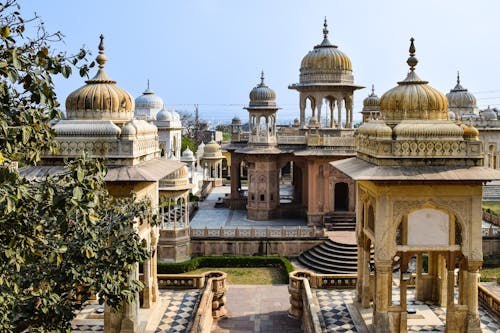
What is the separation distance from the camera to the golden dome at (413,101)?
12953 millimetres

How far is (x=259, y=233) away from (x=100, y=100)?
46.3ft

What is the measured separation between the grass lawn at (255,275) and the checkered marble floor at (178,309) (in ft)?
18.8

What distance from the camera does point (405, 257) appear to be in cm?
1365

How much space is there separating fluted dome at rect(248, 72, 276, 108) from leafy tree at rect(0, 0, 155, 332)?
25036mm

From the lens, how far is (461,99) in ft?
145

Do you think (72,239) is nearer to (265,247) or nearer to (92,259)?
(92,259)

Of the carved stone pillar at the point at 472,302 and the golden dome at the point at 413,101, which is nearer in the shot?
the carved stone pillar at the point at 472,302

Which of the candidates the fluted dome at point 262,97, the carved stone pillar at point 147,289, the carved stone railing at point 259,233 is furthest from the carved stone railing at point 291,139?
the carved stone pillar at point 147,289

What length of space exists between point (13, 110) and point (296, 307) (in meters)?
12.1

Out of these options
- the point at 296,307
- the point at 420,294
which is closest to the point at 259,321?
the point at 296,307

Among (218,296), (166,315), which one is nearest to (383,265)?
(166,315)

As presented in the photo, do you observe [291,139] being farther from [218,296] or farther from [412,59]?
[412,59]

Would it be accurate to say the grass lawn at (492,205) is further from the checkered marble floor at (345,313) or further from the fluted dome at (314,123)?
the checkered marble floor at (345,313)

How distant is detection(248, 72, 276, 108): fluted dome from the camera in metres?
33.2
